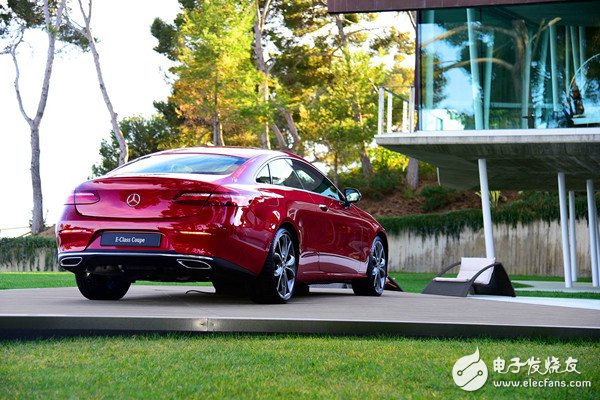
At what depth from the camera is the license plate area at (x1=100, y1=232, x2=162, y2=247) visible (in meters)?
8.20

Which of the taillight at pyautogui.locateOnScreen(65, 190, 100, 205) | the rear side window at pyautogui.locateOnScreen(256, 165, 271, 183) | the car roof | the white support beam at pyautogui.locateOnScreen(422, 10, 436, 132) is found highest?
the white support beam at pyautogui.locateOnScreen(422, 10, 436, 132)

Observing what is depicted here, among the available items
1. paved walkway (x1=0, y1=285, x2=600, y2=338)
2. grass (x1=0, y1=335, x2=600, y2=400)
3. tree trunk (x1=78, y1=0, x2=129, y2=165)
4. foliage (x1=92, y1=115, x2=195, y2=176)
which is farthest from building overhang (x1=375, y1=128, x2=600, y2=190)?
foliage (x1=92, y1=115, x2=195, y2=176)

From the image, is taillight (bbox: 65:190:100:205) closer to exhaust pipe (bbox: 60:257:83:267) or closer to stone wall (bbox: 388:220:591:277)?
exhaust pipe (bbox: 60:257:83:267)

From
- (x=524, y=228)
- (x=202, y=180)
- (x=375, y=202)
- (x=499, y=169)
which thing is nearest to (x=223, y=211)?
(x=202, y=180)

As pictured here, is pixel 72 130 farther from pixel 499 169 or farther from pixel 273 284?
pixel 273 284

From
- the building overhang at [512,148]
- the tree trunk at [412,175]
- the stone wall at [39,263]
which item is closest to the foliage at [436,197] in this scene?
the tree trunk at [412,175]

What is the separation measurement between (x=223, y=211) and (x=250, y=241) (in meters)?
0.40

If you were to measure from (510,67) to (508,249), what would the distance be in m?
14.3

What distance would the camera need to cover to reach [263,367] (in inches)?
205

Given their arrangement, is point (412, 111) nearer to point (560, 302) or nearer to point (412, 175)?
point (560, 302)

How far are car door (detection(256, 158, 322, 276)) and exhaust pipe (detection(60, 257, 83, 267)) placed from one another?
1.75 metres

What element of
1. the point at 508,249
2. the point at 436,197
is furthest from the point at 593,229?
the point at 436,197

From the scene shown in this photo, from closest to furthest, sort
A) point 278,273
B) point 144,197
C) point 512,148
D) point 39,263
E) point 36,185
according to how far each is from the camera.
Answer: point 144,197, point 278,273, point 512,148, point 39,263, point 36,185

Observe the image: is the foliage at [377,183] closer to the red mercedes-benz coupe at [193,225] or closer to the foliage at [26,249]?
the foliage at [26,249]
